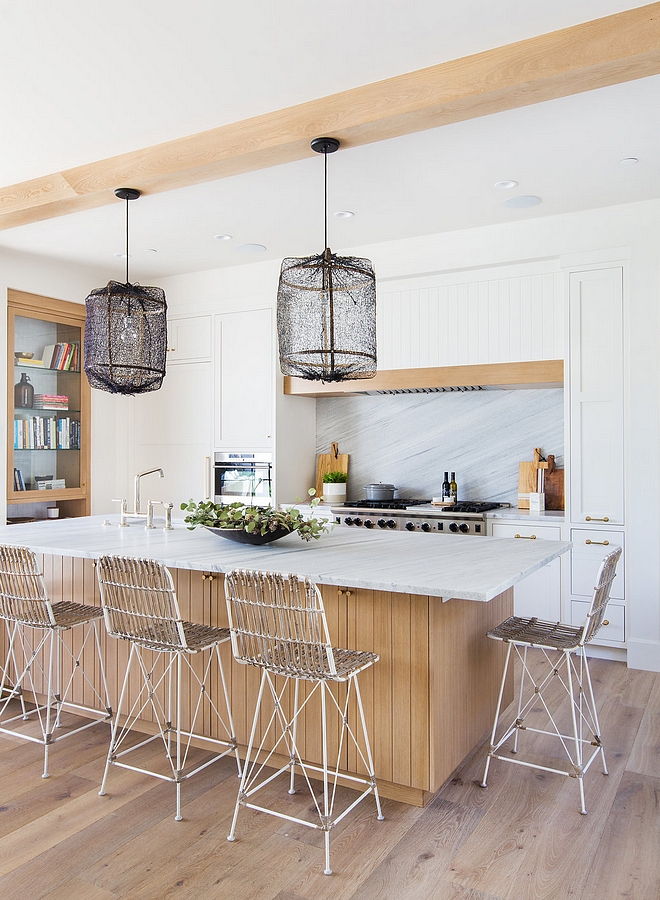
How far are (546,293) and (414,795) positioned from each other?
10.7 ft

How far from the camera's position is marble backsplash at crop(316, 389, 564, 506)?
524 cm

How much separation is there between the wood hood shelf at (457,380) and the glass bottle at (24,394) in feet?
6.70

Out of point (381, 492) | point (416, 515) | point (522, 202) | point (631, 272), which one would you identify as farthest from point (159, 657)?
point (631, 272)

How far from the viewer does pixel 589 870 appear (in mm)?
2240

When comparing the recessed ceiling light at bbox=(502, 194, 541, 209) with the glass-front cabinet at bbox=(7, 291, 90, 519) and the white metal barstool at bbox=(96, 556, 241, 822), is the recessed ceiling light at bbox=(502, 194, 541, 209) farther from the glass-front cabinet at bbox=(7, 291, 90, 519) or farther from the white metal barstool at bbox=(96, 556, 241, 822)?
the glass-front cabinet at bbox=(7, 291, 90, 519)

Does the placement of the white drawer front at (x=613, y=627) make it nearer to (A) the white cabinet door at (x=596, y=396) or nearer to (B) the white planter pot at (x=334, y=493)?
(A) the white cabinet door at (x=596, y=396)

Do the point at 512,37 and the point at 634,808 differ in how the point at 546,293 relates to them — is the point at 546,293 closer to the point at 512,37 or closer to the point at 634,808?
the point at 512,37

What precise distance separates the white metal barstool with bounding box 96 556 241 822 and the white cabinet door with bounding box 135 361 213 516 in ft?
9.21

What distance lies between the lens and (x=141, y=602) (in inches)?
103

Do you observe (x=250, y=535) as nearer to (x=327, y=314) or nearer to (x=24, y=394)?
(x=327, y=314)

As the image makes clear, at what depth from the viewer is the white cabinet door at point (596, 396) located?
4383 millimetres

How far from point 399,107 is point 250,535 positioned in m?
1.89

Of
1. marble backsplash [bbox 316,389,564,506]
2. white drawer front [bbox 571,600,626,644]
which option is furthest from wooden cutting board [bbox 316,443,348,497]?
white drawer front [bbox 571,600,626,644]

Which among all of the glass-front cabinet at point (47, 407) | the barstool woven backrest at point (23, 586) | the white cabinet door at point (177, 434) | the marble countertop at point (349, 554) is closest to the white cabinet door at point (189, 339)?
the white cabinet door at point (177, 434)
